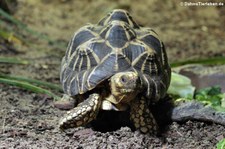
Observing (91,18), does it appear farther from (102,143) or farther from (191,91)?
(102,143)

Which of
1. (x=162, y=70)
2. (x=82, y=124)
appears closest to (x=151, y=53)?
(x=162, y=70)

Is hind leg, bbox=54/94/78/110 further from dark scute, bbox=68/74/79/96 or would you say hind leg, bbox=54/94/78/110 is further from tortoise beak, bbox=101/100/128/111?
tortoise beak, bbox=101/100/128/111

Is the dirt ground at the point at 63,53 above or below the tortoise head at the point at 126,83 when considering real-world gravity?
below

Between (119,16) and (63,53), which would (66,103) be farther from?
(63,53)

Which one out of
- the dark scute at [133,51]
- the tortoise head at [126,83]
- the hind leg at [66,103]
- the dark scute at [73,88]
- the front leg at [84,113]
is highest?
the dark scute at [133,51]

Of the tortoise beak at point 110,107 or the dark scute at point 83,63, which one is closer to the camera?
the tortoise beak at point 110,107

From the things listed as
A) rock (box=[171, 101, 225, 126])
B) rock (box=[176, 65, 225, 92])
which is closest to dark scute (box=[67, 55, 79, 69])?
rock (box=[171, 101, 225, 126])

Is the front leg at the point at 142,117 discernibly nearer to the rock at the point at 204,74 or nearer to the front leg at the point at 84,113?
the front leg at the point at 84,113

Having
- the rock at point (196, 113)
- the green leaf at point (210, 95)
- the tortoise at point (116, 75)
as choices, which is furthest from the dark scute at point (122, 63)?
the green leaf at point (210, 95)
